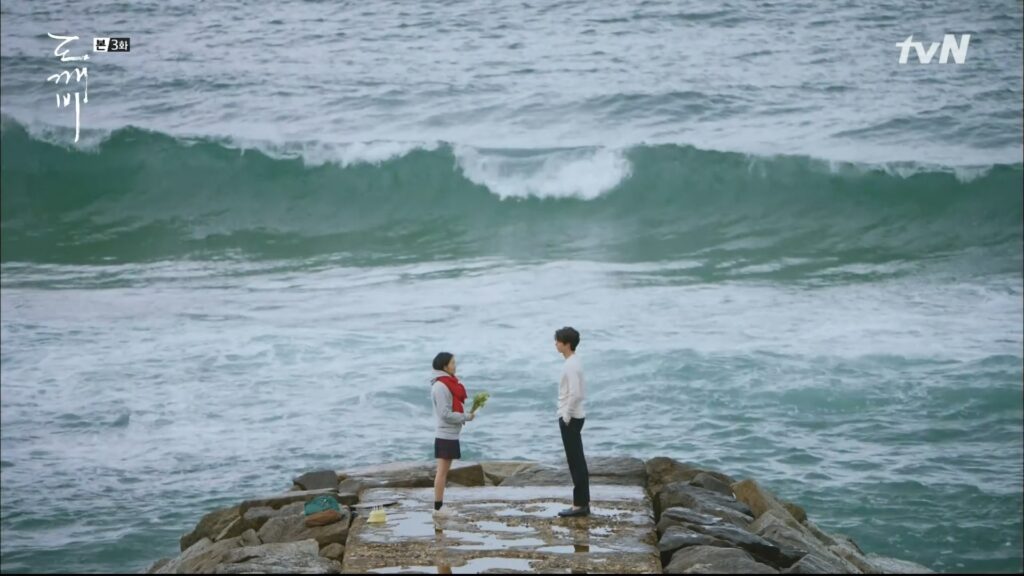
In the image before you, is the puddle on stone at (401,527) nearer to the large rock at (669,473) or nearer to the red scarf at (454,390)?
the red scarf at (454,390)

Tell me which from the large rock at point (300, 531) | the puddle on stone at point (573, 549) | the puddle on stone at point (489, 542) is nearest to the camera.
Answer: the puddle on stone at point (573, 549)

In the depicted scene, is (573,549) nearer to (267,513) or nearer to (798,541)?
(798,541)

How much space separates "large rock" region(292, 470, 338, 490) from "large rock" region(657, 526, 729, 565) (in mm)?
2248

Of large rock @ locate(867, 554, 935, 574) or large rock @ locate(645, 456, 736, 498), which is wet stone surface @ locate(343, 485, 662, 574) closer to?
large rock @ locate(645, 456, 736, 498)

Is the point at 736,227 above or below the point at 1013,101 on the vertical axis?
below

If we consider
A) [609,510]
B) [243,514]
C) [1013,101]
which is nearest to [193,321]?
[243,514]

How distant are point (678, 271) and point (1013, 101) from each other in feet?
18.4

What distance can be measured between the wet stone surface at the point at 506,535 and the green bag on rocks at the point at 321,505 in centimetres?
14

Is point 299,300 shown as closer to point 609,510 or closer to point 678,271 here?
point 678,271

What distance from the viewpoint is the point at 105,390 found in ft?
42.0

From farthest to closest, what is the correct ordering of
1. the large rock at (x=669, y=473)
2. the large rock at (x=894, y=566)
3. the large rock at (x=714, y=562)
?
the large rock at (x=894, y=566), the large rock at (x=669, y=473), the large rock at (x=714, y=562)

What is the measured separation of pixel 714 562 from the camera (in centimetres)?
616

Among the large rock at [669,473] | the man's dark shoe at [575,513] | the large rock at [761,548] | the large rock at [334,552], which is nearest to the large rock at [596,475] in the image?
the large rock at [669,473]

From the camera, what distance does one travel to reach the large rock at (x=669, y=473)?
8.21 m
